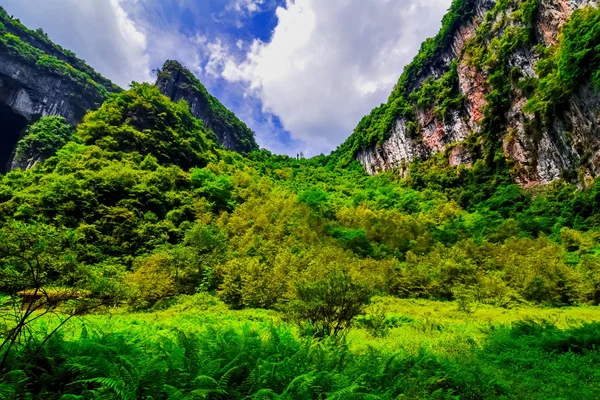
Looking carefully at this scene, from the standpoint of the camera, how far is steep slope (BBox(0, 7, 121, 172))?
50375mm

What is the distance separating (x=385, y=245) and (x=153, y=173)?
25576 mm

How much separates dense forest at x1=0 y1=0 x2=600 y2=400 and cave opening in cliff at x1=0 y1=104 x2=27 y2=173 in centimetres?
373

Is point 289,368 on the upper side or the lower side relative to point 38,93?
lower

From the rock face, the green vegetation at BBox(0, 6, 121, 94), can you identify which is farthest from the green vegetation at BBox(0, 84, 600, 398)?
the rock face

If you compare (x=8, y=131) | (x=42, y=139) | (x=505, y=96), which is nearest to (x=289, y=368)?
(x=505, y=96)

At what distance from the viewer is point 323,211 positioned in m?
39.0

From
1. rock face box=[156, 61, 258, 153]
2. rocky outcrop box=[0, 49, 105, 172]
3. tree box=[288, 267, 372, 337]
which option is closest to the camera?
tree box=[288, 267, 372, 337]

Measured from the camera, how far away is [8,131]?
5291cm

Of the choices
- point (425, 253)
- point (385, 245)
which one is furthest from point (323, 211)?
point (425, 253)

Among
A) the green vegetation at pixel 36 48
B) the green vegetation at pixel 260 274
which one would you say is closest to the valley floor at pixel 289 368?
the green vegetation at pixel 260 274

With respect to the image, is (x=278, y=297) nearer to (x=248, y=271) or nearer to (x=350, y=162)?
(x=248, y=271)

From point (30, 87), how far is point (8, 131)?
314 inches

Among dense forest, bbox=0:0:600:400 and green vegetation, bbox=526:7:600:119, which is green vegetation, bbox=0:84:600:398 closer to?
dense forest, bbox=0:0:600:400

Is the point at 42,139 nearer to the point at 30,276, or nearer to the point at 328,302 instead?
the point at 328,302
